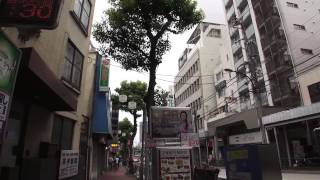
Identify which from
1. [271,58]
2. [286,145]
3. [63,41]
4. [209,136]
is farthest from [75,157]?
[209,136]

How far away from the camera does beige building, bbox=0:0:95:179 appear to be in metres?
6.74

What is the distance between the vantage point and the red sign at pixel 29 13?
4988 mm

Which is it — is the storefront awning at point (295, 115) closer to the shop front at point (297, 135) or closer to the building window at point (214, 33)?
the shop front at point (297, 135)

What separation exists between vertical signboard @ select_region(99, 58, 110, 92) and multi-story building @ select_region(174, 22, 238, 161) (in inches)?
1049

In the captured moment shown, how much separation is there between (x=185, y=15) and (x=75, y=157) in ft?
26.5

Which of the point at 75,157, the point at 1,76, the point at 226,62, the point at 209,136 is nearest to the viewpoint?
the point at 1,76

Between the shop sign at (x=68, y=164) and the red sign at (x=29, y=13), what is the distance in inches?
233

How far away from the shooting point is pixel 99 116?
53.0 feet

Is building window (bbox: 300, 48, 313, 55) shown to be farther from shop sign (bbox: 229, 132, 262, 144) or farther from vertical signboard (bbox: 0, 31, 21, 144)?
vertical signboard (bbox: 0, 31, 21, 144)

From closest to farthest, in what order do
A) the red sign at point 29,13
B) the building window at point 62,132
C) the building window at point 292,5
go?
the red sign at point 29,13 → the building window at point 62,132 → the building window at point 292,5

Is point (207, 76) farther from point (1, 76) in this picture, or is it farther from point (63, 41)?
point (1, 76)

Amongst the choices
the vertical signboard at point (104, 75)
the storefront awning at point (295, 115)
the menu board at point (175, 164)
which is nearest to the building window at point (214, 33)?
A: the storefront awning at point (295, 115)

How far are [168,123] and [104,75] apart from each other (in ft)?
24.4

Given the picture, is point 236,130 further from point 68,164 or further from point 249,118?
point 68,164
